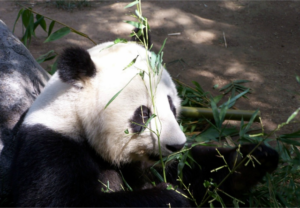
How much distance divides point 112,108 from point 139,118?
193 millimetres

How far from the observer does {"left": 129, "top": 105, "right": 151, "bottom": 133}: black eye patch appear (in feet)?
7.84

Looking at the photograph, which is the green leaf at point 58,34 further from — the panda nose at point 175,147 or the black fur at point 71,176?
the panda nose at point 175,147

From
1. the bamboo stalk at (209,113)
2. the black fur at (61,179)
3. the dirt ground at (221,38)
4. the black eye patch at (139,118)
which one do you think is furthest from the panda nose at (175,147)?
the dirt ground at (221,38)

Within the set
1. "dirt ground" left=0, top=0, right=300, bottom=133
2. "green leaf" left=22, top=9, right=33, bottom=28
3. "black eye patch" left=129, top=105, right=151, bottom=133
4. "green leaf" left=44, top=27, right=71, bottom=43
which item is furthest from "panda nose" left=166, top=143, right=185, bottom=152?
"green leaf" left=22, top=9, right=33, bottom=28

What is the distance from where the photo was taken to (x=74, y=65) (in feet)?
7.61

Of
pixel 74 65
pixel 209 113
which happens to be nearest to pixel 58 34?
pixel 74 65

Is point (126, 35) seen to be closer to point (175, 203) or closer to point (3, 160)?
point (3, 160)

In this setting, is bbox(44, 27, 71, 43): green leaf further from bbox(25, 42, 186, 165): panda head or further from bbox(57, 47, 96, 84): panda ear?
bbox(57, 47, 96, 84): panda ear

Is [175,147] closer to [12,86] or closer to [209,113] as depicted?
[209,113]

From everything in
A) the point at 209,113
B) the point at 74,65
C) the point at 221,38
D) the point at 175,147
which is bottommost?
the point at 221,38

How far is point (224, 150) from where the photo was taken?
2926 millimetres

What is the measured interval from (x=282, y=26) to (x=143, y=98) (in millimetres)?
4796

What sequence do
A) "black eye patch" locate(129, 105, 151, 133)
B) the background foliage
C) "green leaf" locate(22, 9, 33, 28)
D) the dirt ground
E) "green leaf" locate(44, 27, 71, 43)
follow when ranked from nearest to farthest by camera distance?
1. "black eye patch" locate(129, 105, 151, 133)
2. the background foliage
3. "green leaf" locate(44, 27, 71, 43)
4. "green leaf" locate(22, 9, 33, 28)
5. the dirt ground

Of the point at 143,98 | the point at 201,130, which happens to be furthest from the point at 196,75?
the point at 143,98
